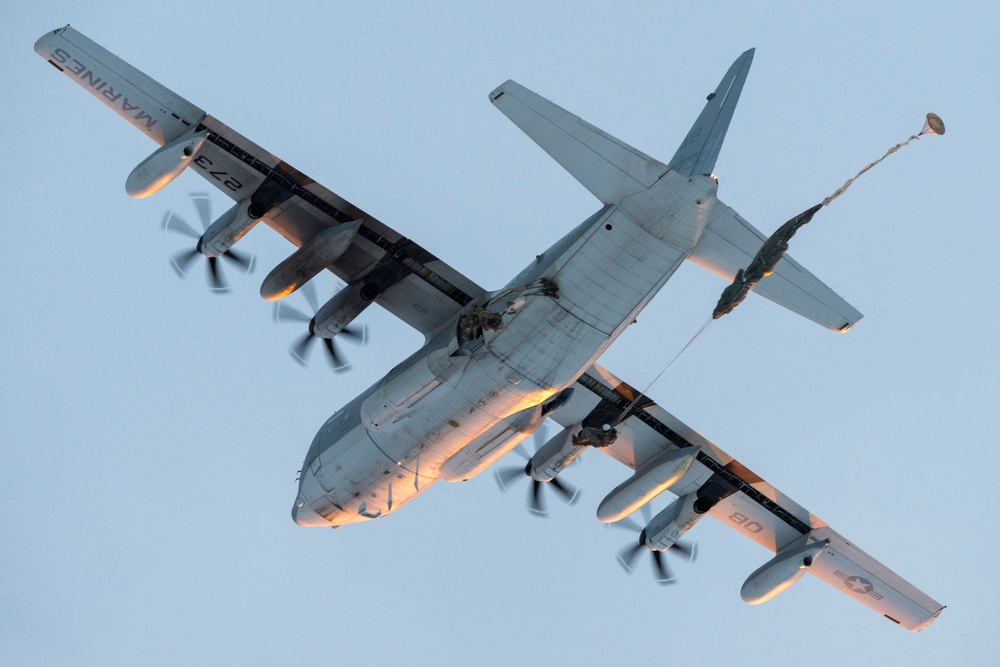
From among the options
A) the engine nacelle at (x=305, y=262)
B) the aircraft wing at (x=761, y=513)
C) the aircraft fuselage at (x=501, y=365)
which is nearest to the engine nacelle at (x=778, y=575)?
the aircraft wing at (x=761, y=513)

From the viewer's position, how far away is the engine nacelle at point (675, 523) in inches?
1351

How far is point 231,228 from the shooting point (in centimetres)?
3056

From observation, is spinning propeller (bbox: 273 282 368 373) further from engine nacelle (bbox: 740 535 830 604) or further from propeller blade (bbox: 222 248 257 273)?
engine nacelle (bbox: 740 535 830 604)

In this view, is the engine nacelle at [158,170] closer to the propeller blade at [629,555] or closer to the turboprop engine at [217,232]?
the turboprop engine at [217,232]

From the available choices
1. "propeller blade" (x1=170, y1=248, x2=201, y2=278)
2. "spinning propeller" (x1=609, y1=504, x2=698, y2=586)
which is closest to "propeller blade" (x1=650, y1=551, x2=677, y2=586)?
"spinning propeller" (x1=609, y1=504, x2=698, y2=586)

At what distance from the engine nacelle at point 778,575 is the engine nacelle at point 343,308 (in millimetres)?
13302

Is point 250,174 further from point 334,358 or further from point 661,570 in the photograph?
point 661,570

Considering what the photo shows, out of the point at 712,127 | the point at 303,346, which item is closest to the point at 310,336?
the point at 303,346

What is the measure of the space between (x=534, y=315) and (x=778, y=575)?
11970mm

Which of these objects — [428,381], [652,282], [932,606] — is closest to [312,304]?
[428,381]

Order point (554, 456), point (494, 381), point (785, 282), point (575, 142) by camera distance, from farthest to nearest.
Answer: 1. point (554, 456)
2. point (494, 381)
3. point (785, 282)
4. point (575, 142)

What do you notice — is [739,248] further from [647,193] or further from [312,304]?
[312,304]

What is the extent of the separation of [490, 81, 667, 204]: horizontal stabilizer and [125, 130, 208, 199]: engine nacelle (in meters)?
7.93

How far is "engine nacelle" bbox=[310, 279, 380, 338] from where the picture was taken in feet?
102
